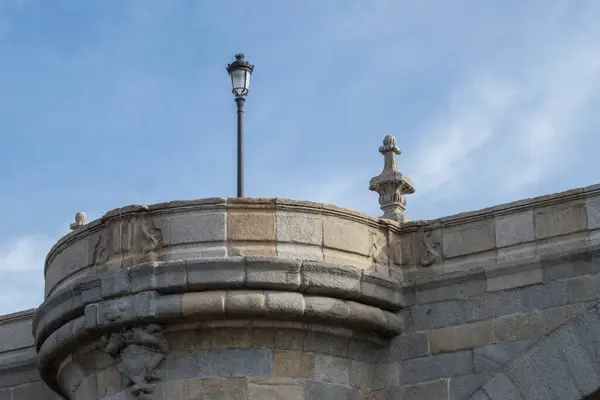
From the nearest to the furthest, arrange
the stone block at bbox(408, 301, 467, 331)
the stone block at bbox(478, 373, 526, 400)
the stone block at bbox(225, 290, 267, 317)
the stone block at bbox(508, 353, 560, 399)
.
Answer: the stone block at bbox(508, 353, 560, 399)
the stone block at bbox(478, 373, 526, 400)
the stone block at bbox(225, 290, 267, 317)
the stone block at bbox(408, 301, 467, 331)

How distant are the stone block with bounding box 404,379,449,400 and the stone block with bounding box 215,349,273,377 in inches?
54.1

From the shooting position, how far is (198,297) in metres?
14.5

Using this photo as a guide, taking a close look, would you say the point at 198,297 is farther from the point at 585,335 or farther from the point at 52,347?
the point at 585,335

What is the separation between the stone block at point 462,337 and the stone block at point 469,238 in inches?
28.9

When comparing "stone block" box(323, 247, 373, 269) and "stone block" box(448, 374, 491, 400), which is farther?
"stone block" box(323, 247, 373, 269)

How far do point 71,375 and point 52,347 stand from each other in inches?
17.2

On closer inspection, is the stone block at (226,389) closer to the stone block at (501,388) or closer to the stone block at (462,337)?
the stone block at (462,337)

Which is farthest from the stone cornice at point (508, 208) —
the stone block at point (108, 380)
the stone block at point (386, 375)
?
the stone block at point (108, 380)

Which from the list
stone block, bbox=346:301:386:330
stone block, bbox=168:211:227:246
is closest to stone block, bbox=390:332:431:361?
stone block, bbox=346:301:386:330

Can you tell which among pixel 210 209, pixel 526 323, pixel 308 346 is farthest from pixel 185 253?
pixel 526 323

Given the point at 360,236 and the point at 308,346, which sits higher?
the point at 360,236

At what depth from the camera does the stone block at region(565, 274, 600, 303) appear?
47.0ft

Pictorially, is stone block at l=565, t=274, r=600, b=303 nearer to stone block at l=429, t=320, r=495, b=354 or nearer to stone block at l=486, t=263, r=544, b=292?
stone block at l=486, t=263, r=544, b=292

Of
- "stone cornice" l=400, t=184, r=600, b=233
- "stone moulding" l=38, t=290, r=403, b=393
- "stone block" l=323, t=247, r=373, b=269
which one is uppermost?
"stone cornice" l=400, t=184, r=600, b=233
